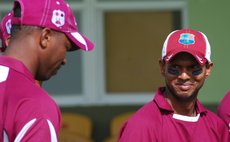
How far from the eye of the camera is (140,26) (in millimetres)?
6777

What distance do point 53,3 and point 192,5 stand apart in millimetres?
3836

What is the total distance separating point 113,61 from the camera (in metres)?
6.82

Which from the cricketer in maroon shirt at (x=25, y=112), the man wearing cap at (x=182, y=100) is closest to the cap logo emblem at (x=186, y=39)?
the man wearing cap at (x=182, y=100)

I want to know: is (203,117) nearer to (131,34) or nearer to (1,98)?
(1,98)

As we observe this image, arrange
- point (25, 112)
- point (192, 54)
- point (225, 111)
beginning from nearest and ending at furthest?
point (25, 112) → point (192, 54) → point (225, 111)

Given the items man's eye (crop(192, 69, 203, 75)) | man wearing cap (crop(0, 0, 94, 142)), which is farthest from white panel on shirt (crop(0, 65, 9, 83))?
man's eye (crop(192, 69, 203, 75))

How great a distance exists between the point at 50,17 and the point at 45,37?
0.10 m

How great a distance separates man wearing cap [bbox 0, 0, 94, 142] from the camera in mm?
2498

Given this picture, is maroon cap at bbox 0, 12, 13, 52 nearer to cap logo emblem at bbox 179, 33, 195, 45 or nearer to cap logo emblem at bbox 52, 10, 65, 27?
cap logo emblem at bbox 52, 10, 65, 27

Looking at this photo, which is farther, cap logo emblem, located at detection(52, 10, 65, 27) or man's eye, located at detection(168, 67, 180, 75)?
man's eye, located at detection(168, 67, 180, 75)

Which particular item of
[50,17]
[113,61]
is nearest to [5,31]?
[50,17]

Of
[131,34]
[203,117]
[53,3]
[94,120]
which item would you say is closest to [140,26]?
[131,34]

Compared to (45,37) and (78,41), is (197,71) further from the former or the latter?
(45,37)

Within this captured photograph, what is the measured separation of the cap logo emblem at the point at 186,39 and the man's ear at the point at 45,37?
873 mm
